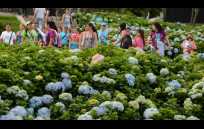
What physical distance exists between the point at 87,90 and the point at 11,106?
0.87m

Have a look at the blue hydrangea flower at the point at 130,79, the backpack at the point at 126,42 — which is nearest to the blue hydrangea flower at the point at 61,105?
the blue hydrangea flower at the point at 130,79

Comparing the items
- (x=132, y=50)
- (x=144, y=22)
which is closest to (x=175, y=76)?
(x=132, y=50)

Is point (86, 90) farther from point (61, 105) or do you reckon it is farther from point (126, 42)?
point (126, 42)

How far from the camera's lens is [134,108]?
20.6ft

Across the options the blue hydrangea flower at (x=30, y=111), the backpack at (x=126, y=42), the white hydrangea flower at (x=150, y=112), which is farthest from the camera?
the backpack at (x=126, y=42)

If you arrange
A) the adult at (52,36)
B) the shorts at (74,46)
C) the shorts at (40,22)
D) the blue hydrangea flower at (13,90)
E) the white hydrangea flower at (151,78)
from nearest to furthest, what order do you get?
the blue hydrangea flower at (13,90) → the white hydrangea flower at (151,78) → the adult at (52,36) → the shorts at (74,46) → the shorts at (40,22)

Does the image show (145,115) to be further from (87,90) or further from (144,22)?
(144,22)

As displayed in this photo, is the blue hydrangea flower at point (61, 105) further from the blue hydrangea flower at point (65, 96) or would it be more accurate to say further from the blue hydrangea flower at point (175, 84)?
the blue hydrangea flower at point (175, 84)

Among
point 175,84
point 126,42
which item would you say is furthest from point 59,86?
point 126,42

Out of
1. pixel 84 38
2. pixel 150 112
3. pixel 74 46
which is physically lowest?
pixel 74 46
